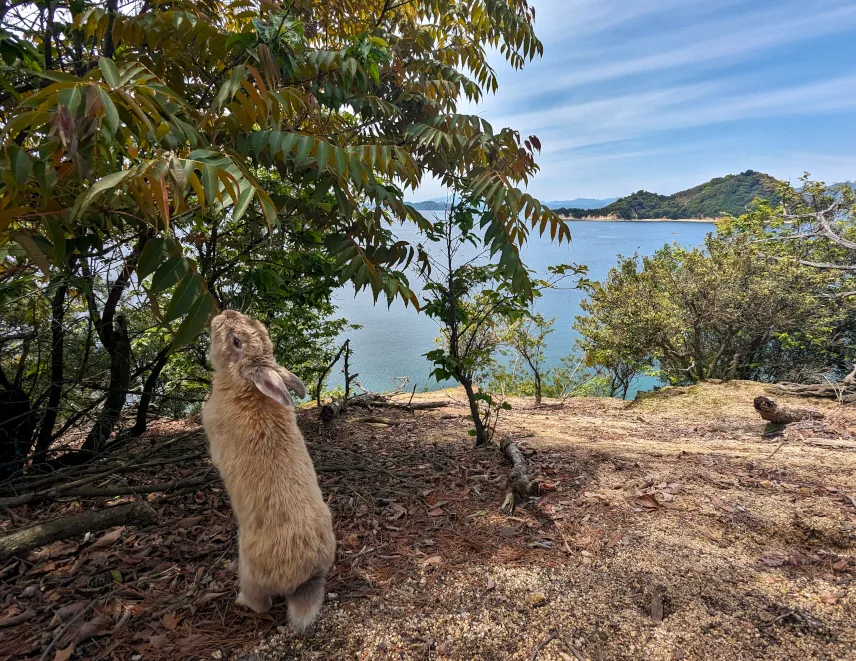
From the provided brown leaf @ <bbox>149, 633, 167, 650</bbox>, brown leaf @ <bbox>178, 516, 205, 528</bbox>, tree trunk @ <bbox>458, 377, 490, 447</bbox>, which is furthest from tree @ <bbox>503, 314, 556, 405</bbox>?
brown leaf @ <bbox>149, 633, 167, 650</bbox>

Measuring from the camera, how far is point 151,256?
159 cm

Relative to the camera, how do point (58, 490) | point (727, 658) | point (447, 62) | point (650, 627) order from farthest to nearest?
1. point (447, 62)
2. point (58, 490)
3. point (650, 627)
4. point (727, 658)

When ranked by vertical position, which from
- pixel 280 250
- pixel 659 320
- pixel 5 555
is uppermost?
pixel 280 250

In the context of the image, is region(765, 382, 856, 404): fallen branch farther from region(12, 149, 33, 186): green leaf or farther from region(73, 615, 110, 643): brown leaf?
region(12, 149, 33, 186): green leaf

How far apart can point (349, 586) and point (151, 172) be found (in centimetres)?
215

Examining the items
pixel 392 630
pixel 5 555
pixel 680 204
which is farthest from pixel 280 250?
pixel 680 204

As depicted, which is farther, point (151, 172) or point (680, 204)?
point (680, 204)

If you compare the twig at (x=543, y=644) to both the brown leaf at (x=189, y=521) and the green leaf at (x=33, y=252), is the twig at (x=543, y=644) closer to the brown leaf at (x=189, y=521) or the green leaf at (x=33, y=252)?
the brown leaf at (x=189, y=521)

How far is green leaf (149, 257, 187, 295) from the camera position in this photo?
1578mm

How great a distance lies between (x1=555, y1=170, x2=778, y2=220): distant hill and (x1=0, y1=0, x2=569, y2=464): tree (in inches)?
833

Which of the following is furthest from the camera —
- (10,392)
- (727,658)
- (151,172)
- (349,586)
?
(10,392)

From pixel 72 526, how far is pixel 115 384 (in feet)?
6.28

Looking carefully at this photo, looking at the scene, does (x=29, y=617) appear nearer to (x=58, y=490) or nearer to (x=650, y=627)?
(x=58, y=490)

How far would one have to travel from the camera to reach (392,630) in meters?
1.98
